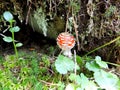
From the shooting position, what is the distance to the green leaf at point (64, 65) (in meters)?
1.26

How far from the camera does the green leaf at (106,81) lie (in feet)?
4.11

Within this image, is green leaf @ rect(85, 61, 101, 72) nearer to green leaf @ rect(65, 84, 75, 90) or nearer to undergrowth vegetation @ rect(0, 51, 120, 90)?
undergrowth vegetation @ rect(0, 51, 120, 90)

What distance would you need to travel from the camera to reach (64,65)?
127cm

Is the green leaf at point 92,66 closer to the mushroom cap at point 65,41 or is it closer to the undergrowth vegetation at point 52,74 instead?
the undergrowth vegetation at point 52,74

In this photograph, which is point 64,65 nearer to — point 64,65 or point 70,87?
point 64,65

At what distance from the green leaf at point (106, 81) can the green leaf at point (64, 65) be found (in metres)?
0.14

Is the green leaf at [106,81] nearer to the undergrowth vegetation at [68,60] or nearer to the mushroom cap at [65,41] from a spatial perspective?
the undergrowth vegetation at [68,60]

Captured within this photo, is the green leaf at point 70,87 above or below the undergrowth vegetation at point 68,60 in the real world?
below

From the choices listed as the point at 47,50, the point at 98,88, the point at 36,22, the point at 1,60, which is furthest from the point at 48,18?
the point at 98,88

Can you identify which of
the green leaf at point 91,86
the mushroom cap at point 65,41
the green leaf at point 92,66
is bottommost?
the green leaf at point 91,86

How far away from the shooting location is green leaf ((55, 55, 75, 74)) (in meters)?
1.26

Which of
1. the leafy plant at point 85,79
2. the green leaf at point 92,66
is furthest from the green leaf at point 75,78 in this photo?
the green leaf at point 92,66

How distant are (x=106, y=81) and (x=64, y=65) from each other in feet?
0.77

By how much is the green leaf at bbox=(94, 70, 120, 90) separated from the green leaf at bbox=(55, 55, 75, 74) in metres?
0.14
